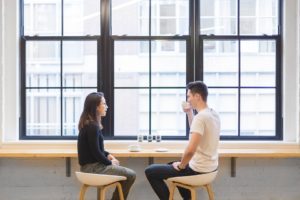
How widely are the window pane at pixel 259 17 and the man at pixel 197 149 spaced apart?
4.55 feet

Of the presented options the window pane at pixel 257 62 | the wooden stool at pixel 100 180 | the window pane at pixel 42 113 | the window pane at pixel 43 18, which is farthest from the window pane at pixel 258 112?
the window pane at pixel 43 18

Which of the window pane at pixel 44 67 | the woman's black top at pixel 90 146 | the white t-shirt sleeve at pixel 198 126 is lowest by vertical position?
the woman's black top at pixel 90 146

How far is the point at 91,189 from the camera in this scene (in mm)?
4934

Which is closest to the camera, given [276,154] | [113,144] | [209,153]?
[209,153]

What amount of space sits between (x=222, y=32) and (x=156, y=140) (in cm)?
148

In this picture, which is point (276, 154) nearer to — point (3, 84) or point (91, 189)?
point (91, 189)

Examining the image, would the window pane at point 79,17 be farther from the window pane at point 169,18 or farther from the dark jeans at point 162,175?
the dark jeans at point 162,175

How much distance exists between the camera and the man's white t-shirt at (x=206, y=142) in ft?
13.0

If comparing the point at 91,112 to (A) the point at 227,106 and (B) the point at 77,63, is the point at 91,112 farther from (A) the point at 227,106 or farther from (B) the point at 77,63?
(A) the point at 227,106

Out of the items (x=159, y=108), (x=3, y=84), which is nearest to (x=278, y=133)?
(x=159, y=108)

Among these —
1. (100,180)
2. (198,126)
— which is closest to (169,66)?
(198,126)

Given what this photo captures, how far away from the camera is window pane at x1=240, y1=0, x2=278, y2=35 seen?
16.8 feet

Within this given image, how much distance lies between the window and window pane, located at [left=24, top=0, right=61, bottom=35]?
0.03 meters

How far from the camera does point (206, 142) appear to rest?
399 centimetres
